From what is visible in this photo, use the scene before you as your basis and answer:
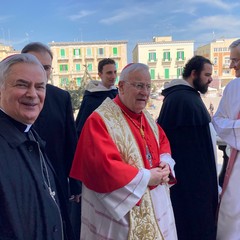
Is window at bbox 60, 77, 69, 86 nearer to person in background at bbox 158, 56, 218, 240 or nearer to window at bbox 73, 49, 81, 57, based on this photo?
window at bbox 73, 49, 81, 57

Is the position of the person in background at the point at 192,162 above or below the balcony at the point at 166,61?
below

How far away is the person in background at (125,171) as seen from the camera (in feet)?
6.27

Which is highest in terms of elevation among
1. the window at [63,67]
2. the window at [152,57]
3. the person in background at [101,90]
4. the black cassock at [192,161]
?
the window at [152,57]

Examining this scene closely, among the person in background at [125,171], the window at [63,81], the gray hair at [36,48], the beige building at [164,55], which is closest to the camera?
the person in background at [125,171]

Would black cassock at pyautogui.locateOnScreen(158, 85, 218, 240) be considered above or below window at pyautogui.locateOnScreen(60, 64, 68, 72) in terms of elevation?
below

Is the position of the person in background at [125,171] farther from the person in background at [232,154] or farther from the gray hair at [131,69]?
the person in background at [232,154]

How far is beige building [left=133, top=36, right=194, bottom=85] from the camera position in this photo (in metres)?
38.8

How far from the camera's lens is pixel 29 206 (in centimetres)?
118

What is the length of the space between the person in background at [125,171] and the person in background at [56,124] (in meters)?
0.21

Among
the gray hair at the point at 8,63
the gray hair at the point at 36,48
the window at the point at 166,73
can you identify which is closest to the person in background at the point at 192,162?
the gray hair at the point at 36,48

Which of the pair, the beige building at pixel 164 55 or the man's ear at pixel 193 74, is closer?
the man's ear at pixel 193 74

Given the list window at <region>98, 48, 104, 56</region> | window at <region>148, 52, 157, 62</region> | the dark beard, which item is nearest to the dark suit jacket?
the dark beard

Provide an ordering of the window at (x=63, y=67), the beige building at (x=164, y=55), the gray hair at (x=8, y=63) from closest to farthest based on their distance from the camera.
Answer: the gray hair at (x=8, y=63), the beige building at (x=164, y=55), the window at (x=63, y=67)

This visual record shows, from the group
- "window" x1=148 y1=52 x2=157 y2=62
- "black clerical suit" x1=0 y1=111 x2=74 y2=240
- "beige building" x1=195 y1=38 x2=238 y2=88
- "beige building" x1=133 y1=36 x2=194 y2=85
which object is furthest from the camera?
"beige building" x1=195 y1=38 x2=238 y2=88
